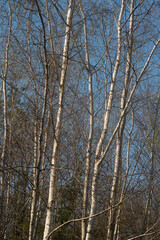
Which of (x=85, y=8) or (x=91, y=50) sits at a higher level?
(x=85, y=8)

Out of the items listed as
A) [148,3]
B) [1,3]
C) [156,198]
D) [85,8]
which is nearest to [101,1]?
[85,8]

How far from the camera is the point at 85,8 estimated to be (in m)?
5.68

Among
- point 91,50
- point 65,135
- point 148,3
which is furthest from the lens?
point 65,135

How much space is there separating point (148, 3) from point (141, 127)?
4.83 metres

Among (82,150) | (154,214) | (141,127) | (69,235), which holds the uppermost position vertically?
(141,127)

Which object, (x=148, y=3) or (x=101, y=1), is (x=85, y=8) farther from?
(x=148, y=3)

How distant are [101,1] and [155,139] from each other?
4621mm

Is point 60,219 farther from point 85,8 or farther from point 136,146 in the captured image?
point 85,8

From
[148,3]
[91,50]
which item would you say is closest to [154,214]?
[91,50]

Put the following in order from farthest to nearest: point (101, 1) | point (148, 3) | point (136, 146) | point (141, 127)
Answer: point (141, 127) → point (136, 146) → point (101, 1) → point (148, 3)

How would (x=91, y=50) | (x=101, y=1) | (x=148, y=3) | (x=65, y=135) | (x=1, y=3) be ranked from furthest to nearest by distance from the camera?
(x=65, y=135)
(x=1, y=3)
(x=91, y=50)
(x=101, y=1)
(x=148, y=3)

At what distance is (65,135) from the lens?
820 cm

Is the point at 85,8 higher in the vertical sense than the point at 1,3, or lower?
lower

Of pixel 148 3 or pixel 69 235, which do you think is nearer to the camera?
pixel 148 3
